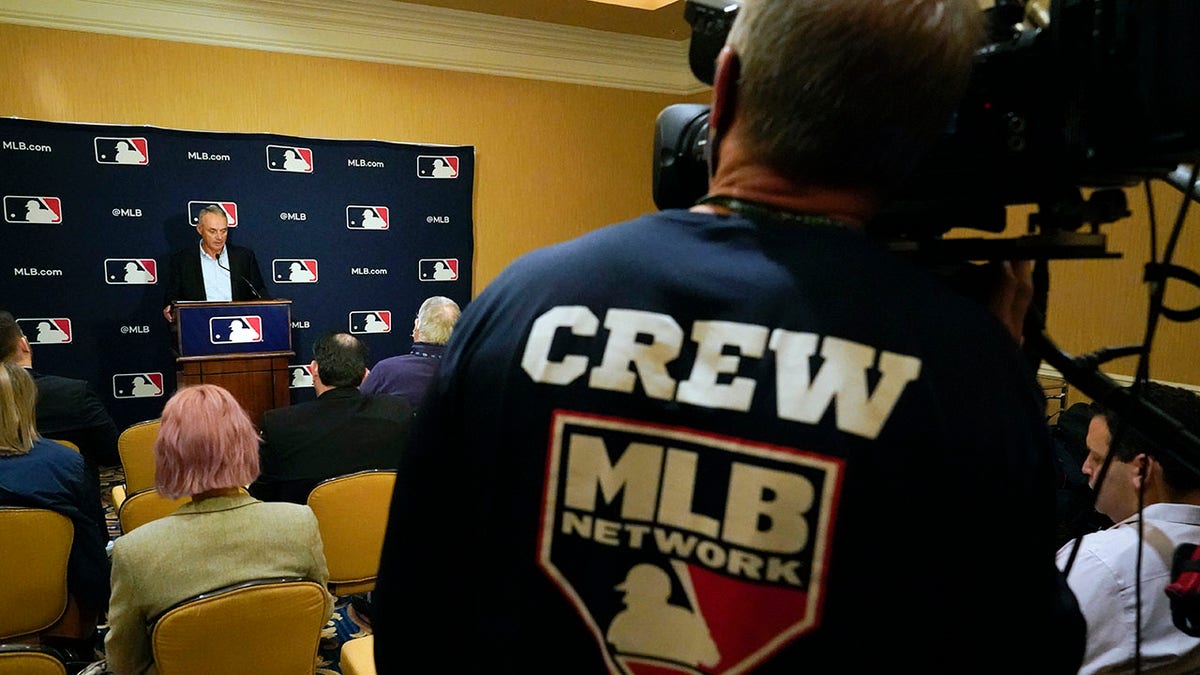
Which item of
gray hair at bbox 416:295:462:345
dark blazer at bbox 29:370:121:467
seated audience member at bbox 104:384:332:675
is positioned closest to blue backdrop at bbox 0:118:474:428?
dark blazer at bbox 29:370:121:467

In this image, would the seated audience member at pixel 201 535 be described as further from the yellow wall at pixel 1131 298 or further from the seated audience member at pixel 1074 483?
the yellow wall at pixel 1131 298

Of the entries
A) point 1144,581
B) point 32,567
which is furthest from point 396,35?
point 1144,581

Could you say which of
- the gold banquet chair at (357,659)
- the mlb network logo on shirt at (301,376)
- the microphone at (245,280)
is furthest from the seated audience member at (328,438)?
the mlb network logo on shirt at (301,376)

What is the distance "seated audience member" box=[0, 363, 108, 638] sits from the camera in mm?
2262

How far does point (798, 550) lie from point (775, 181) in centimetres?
30

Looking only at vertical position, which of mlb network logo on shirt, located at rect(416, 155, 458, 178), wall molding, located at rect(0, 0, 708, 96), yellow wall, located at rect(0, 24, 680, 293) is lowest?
mlb network logo on shirt, located at rect(416, 155, 458, 178)

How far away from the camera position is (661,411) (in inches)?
24.9

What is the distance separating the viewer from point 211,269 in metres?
5.11

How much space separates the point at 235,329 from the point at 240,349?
12 centimetres

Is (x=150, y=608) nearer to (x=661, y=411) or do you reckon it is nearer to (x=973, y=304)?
(x=661, y=411)

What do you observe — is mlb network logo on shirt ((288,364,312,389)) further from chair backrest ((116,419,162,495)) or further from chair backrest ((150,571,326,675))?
chair backrest ((150,571,326,675))

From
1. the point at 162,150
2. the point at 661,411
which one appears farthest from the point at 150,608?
the point at 162,150

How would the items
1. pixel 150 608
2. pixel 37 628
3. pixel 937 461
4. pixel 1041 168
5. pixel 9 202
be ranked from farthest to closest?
pixel 9 202 → pixel 37 628 → pixel 150 608 → pixel 1041 168 → pixel 937 461

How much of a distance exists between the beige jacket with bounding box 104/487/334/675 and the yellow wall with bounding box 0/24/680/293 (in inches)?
168
